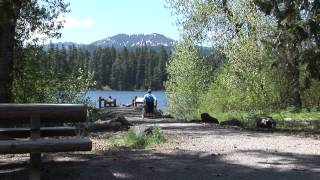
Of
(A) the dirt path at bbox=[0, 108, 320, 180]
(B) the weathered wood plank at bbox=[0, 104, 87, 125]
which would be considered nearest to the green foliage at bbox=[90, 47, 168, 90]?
(A) the dirt path at bbox=[0, 108, 320, 180]

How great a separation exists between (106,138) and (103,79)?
147 meters

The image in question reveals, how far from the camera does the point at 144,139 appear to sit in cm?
1163

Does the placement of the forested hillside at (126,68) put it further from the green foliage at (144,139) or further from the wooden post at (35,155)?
the wooden post at (35,155)

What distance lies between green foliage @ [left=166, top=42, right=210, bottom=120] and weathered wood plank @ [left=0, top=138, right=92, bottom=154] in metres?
37.0

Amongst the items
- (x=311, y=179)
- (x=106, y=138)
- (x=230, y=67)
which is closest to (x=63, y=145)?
(x=311, y=179)

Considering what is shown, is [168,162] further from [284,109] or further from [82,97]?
[284,109]

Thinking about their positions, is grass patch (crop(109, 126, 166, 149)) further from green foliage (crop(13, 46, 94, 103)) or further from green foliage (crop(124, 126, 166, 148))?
green foliage (crop(13, 46, 94, 103))

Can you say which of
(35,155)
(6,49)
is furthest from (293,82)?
(35,155)

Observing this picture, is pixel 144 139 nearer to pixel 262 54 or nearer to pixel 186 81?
pixel 262 54

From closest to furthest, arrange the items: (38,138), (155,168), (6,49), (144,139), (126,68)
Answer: (38,138) < (155,168) < (144,139) < (6,49) < (126,68)

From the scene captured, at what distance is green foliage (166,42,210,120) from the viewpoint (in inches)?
1804

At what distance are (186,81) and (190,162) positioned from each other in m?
37.9

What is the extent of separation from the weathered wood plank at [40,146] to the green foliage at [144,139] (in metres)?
3.96

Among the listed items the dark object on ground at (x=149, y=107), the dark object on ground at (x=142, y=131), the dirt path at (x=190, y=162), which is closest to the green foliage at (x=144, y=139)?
the dark object on ground at (x=142, y=131)
